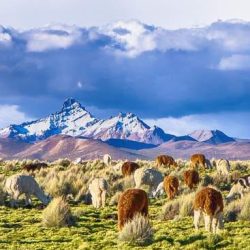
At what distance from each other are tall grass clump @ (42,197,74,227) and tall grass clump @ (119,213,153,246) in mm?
3762

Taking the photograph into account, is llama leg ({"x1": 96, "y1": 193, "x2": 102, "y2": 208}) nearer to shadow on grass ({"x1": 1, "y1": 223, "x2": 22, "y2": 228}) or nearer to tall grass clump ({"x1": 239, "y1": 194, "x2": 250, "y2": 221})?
shadow on grass ({"x1": 1, "y1": 223, "x2": 22, "y2": 228})

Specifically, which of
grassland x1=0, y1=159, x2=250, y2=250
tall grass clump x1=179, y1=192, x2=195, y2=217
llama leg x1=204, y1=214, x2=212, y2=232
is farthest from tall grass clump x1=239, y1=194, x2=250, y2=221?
llama leg x1=204, y1=214, x2=212, y2=232

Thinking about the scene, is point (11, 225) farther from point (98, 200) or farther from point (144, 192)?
point (98, 200)

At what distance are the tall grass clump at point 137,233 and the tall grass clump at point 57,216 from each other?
12.3 ft

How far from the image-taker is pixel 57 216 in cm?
2125

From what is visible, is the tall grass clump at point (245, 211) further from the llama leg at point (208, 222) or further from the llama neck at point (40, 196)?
the llama neck at point (40, 196)

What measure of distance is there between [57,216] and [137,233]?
169 inches

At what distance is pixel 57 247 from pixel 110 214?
631 centimetres

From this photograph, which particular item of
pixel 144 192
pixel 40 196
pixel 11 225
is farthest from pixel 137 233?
pixel 40 196

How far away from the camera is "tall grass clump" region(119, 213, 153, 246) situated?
17.7m

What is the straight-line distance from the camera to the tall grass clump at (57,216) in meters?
21.2

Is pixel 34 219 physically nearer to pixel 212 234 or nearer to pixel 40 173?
pixel 212 234

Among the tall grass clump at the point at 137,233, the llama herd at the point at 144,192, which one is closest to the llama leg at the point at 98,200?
the llama herd at the point at 144,192

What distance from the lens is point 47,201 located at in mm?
26438
